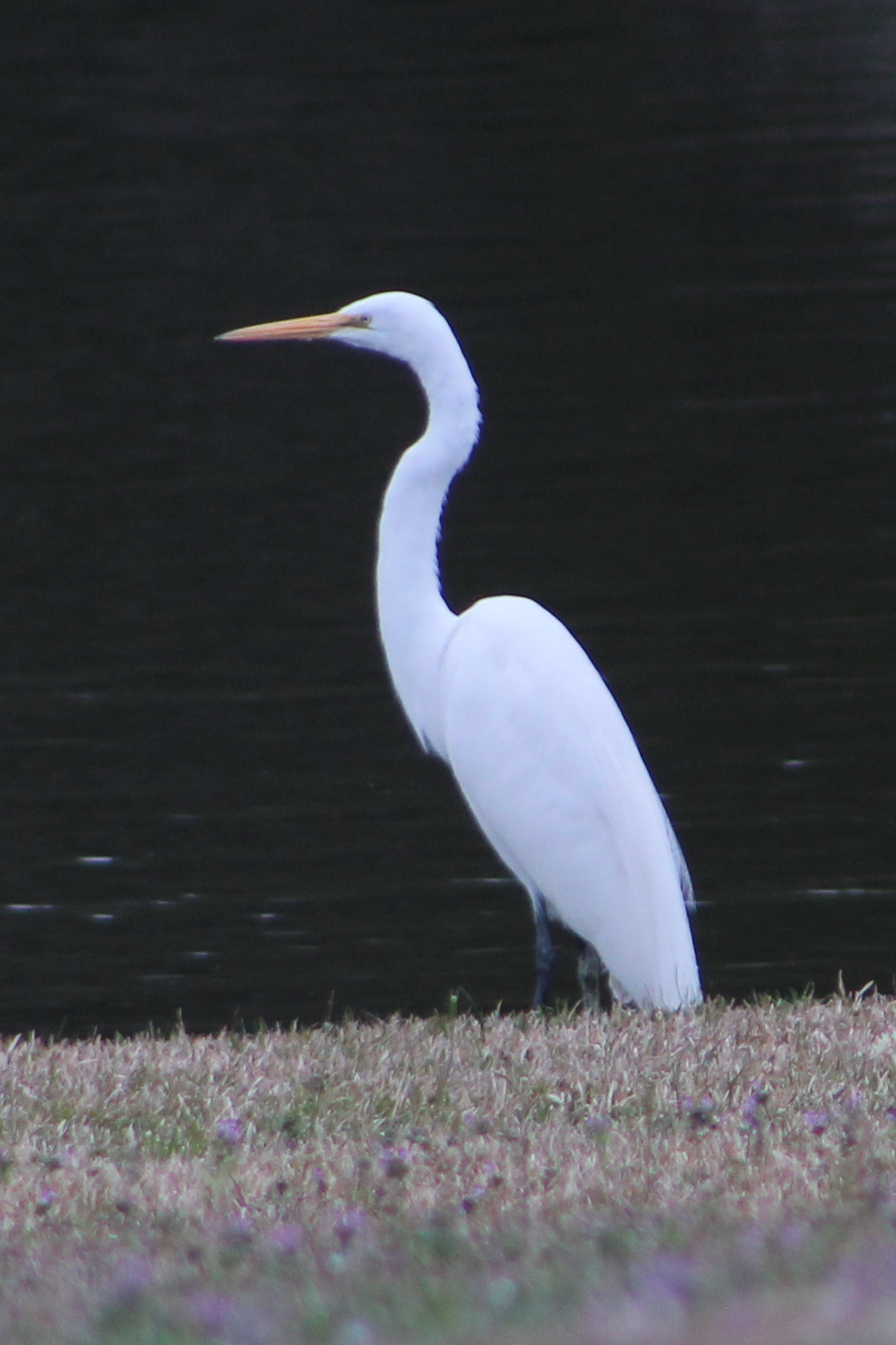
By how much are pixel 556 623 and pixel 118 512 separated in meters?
7.20

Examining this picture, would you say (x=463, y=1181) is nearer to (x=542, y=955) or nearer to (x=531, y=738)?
(x=542, y=955)

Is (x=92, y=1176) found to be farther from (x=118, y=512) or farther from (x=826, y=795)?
(x=118, y=512)

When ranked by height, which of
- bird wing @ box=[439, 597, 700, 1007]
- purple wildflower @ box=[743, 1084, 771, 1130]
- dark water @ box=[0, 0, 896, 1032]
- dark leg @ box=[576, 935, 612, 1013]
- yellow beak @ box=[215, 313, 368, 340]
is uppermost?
yellow beak @ box=[215, 313, 368, 340]

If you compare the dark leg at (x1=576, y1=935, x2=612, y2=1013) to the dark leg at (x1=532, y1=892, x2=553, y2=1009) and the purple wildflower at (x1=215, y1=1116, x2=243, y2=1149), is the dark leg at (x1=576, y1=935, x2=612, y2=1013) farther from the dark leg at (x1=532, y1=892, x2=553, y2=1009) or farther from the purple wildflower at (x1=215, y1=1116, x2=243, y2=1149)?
the purple wildflower at (x1=215, y1=1116, x2=243, y2=1149)

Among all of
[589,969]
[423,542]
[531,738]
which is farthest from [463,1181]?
[423,542]

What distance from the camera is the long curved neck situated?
651cm

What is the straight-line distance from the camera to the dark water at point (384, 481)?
347 inches

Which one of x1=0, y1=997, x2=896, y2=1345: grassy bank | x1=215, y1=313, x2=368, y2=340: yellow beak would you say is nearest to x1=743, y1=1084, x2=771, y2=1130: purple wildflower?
x1=0, y1=997, x2=896, y2=1345: grassy bank

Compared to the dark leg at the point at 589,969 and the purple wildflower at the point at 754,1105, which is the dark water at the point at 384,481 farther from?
the purple wildflower at the point at 754,1105

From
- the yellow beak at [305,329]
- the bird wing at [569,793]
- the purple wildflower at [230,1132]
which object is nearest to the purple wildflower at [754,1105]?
the purple wildflower at [230,1132]

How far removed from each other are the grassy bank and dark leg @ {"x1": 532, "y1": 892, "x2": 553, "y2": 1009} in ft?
1.47

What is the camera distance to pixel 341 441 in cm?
1445

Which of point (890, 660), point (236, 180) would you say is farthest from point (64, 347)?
point (890, 660)

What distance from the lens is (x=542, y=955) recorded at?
616 centimetres
